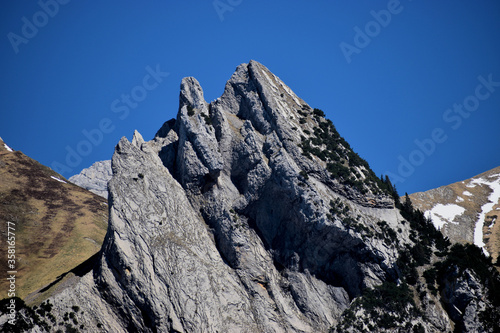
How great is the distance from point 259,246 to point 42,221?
214 ft

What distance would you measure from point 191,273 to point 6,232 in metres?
59.5

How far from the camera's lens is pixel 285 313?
266 ft

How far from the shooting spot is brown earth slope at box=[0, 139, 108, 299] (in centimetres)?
9888

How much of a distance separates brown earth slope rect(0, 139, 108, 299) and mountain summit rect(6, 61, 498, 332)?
25.8 meters

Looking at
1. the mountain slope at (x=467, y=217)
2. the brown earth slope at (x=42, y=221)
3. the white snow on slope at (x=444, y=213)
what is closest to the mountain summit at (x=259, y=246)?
the brown earth slope at (x=42, y=221)

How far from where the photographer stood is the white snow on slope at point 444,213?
579 ft

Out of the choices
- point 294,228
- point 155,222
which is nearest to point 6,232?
point 155,222

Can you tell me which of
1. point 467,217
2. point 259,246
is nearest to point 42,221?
point 259,246

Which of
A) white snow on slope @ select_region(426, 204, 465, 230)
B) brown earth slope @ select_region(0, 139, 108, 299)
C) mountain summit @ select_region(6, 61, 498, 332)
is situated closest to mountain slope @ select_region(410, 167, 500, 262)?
white snow on slope @ select_region(426, 204, 465, 230)

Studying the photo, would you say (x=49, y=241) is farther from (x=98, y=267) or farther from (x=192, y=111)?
(x=192, y=111)

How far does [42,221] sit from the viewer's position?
393 ft

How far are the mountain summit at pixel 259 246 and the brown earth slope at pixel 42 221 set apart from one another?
2584 centimetres

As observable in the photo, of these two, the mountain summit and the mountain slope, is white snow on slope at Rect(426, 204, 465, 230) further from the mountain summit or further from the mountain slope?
the mountain summit

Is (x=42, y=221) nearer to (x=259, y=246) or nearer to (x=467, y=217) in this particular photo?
(x=259, y=246)
